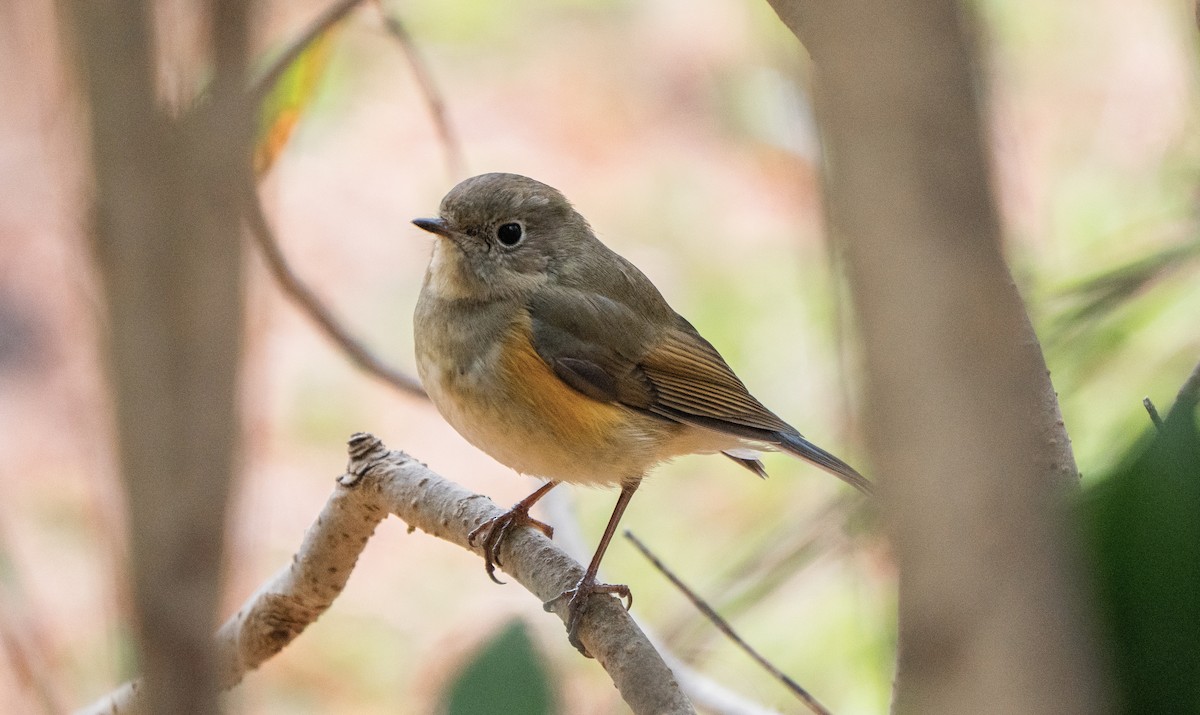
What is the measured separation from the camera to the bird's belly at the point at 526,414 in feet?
7.79

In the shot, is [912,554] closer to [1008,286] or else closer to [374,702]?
[1008,286]

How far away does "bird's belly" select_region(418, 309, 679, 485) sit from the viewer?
237cm

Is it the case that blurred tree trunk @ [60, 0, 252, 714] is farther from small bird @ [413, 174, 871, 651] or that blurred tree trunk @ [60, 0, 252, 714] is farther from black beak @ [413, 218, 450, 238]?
black beak @ [413, 218, 450, 238]

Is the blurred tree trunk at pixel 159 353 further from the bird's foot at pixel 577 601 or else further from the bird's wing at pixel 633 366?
the bird's wing at pixel 633 366

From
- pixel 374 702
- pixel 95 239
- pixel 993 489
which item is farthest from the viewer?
pixel 374 702

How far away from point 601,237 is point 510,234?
11.1ft

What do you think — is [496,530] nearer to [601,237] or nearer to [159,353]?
[159,353]

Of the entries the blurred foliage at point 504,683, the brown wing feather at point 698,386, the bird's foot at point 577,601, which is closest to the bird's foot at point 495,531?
the bird's foot at point 577,601

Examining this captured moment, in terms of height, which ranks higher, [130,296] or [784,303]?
[784,303]

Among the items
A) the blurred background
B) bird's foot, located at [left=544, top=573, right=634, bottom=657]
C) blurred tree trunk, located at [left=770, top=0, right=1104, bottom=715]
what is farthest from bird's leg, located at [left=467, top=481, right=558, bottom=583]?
blurred tree trunk, located at [left=770, top=0, right=1104, bottom=715]

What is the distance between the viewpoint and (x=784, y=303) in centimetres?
524

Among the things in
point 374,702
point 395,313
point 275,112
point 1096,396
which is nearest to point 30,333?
point 395,313

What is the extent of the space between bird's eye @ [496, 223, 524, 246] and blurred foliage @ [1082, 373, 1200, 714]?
1957mm

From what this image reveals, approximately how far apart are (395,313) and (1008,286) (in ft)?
17.1
